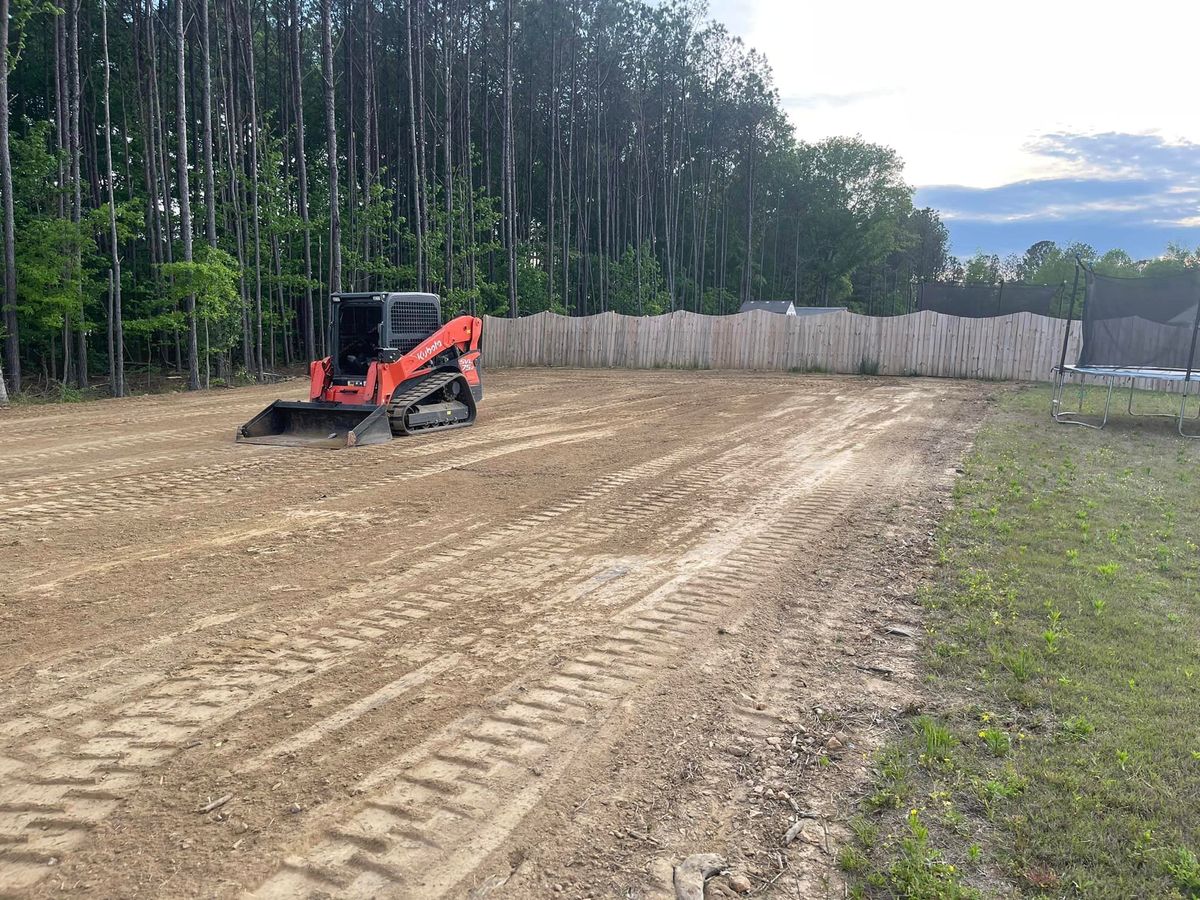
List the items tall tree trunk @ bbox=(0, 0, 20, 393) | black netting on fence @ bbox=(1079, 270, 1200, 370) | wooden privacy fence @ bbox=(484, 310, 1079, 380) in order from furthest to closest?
wooden privacy fence @ bbox=(484, 310, 1079, 380), tall tree trunk @ bbox=(0, 0, 20, 393), black netting on fence @ bbox=(1079, 270, 1200, 370)

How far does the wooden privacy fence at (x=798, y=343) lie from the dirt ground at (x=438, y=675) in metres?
16.9

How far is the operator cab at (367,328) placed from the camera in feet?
36.8

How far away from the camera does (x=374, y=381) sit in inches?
425

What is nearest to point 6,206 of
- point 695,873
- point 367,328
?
point 367,328

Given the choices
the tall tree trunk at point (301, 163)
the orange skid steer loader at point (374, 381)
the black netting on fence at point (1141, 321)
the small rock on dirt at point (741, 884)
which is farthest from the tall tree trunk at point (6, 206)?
the black netting on fence at point (1141, 321)

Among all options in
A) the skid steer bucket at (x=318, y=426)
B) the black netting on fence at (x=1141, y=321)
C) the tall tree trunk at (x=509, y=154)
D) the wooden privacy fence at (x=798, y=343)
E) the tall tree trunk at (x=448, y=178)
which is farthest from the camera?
the tall tree trunk at (x=509, y=154)

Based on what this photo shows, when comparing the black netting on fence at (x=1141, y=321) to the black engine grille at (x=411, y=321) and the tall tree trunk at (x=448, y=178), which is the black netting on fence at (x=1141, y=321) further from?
the tall tree trunk at (x=448, y=178)

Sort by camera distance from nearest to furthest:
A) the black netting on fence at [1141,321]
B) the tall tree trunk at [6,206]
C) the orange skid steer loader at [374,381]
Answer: the orange skid steer loader at [374,381], the black netting on fence at [1141,321], the tall tree trunk at [6,206]

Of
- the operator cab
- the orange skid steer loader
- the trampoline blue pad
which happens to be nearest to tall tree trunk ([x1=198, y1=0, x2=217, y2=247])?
the operator cab

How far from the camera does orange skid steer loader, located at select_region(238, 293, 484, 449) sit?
1064 centimetres

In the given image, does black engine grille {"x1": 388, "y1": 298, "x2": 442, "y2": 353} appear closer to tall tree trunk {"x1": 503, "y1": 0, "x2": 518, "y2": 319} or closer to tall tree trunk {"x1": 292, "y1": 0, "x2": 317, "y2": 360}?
tall tree trunk {"x1": 292, "y1": 0, "x2": 317, "y2": 360}

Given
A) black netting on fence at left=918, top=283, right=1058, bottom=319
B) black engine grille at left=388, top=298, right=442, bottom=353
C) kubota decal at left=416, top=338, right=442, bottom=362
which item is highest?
black netting on fence at left=918, top=283, right=1058, bottom=319

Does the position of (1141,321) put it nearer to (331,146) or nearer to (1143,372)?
(1143,372)

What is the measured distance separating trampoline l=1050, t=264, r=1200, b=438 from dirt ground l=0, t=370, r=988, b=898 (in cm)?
733
